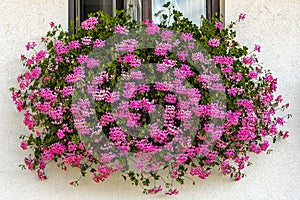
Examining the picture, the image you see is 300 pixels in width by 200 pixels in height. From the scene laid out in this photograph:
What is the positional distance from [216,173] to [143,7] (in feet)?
4.45

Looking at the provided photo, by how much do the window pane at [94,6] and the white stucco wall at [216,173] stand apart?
0.17 meters

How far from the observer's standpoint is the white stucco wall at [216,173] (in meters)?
3.62

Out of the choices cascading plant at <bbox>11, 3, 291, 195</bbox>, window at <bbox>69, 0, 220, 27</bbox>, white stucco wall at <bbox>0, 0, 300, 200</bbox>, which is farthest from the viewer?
window at <bbox>69, 0, 220, 27</bbox>

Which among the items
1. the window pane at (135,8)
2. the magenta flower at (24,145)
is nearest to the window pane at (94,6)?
the window pane at (135,8)

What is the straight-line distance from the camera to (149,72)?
3371 millimetres

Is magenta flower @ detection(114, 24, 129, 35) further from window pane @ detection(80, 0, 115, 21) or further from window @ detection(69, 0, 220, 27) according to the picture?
window pane @ detection(80, 0, 115, 21)

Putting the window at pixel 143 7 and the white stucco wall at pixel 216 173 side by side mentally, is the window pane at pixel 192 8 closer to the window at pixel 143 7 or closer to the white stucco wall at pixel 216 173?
the window at pixel 143 7

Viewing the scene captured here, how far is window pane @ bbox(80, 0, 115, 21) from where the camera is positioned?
3.92m

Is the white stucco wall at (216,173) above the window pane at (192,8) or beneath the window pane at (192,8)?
beneath

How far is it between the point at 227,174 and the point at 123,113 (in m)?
0.97

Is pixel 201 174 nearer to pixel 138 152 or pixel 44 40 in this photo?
pixel 138 152

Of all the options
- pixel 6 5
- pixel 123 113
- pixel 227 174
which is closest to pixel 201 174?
pixel 227 174

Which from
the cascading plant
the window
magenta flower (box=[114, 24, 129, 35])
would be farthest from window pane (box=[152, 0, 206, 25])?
magenta flower (box=[114, 24, 129, 35])

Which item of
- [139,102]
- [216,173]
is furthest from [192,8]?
[216,173]
